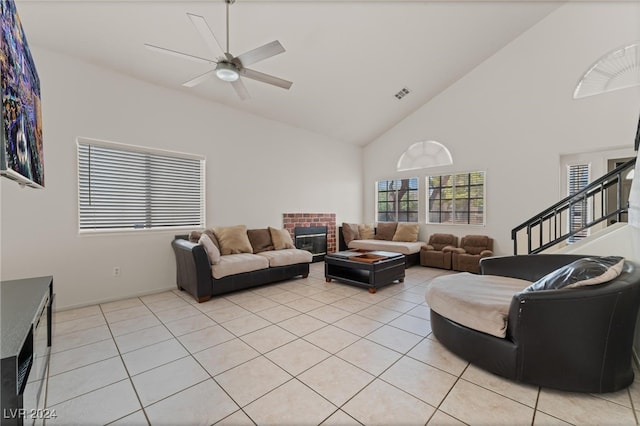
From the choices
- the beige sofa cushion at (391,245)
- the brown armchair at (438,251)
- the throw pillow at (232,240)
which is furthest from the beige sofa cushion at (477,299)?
the throw pillow at (232,240)

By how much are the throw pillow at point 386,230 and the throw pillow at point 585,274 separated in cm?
→ 444

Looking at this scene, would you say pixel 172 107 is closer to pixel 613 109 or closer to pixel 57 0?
pixel 57 0

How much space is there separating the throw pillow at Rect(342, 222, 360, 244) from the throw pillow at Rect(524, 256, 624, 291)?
4.59 m

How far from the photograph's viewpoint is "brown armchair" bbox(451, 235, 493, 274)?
4.86 meters

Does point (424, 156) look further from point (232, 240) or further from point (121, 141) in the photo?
point (121, 141)

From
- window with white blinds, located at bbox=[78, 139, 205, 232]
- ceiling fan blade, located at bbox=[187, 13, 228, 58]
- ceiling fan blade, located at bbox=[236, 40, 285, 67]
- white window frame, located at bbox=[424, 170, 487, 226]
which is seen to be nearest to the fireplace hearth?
window with white blinds, located at bbox=[78, 139, 205, 232]

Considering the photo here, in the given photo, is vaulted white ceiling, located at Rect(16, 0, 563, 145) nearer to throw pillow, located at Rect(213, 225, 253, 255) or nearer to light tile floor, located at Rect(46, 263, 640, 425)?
throw pillow, located at Rect(213, 225, 253, 255)

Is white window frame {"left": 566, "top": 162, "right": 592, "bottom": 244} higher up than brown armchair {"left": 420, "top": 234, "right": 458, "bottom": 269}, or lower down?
higher up

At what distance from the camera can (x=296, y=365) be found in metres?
2.04

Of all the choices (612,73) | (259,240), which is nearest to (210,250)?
(259,240)

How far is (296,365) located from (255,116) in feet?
14.4

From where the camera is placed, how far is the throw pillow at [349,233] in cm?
646

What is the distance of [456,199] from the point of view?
5680 mm

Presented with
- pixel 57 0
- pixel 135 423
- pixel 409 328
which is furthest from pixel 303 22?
pixel 135 423
